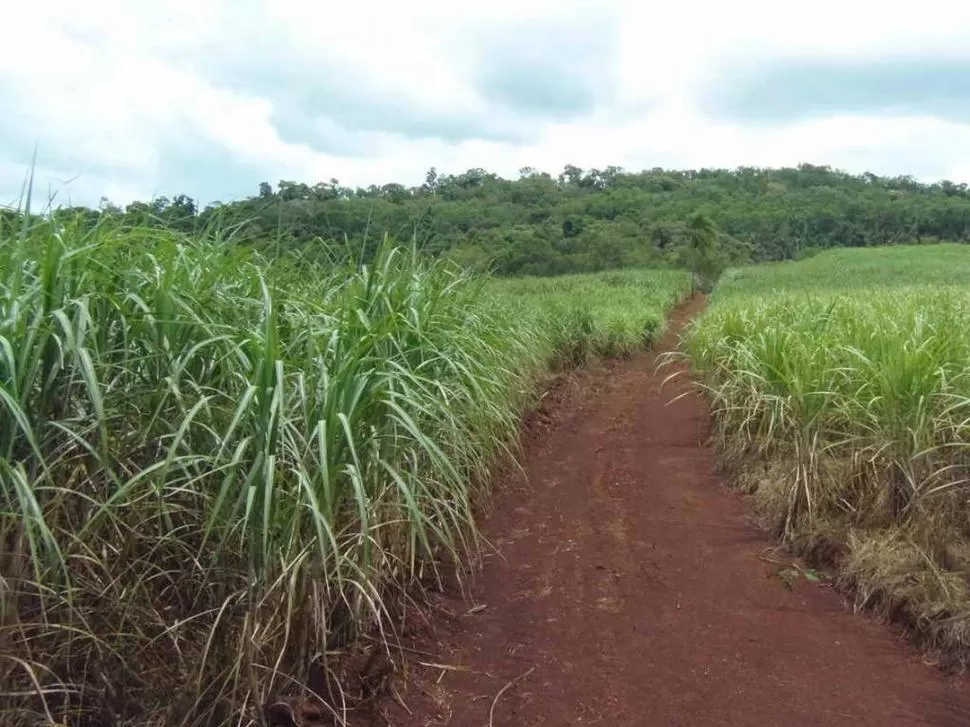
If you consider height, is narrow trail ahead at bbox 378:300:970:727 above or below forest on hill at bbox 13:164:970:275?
below

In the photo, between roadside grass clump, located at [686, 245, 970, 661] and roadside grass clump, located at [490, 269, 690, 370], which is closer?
roadside grass clump, located at [686, 245, 970, 661]

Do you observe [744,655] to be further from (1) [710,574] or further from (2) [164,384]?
(2) [164,384]

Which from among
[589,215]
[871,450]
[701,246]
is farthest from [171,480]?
[589,215]

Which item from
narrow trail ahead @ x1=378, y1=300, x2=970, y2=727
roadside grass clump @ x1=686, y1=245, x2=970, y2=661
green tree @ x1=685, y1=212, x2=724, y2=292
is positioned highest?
green tree @ x1=685, y1=212, x2=724, y2=292

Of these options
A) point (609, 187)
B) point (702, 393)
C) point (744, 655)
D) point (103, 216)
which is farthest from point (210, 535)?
point (609, 187)

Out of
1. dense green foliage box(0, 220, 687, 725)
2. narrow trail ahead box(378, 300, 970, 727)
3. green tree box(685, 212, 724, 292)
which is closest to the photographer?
dense green foliage box(0, 220, 687, 725)

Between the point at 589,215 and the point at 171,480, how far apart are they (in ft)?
120

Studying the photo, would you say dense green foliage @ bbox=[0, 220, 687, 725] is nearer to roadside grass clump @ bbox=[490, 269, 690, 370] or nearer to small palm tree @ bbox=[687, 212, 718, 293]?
roadside grass clump @ bbox=[490, 269, 690, 370]

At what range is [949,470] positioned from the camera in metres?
4.32

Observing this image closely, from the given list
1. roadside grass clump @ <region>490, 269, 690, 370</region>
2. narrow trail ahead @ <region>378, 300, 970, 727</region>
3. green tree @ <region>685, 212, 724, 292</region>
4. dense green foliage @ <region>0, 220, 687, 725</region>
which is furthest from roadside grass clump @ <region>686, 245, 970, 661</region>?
green tree @ <region>685, 212, 724, 292</region>

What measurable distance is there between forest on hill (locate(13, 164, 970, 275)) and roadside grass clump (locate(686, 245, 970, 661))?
2191mm

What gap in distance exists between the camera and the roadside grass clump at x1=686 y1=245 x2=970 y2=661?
395cm

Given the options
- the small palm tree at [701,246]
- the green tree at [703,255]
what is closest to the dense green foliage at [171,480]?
the small palm tree at [701,246]

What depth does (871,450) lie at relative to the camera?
4.65m
